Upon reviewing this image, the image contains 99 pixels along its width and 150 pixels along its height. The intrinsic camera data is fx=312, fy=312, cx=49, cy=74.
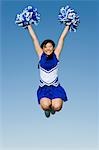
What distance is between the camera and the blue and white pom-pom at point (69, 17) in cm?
228

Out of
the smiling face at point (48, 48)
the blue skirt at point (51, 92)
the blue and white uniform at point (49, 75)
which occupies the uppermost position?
the smiling face at point (48, 48)

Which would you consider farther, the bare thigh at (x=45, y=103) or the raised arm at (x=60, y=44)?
the raised arm at (x=60, y=44)

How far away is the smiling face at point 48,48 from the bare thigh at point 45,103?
0.33 metres

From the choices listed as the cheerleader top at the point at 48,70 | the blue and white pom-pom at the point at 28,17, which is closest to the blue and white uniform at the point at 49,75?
the cheerleader top at the point at 48,70

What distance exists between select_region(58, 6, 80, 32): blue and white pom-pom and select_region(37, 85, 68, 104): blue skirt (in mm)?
458

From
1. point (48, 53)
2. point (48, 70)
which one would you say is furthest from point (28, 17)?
point (48, 70)

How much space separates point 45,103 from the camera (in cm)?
219

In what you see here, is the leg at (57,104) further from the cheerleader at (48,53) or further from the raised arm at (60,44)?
the raised arm at (60,44)

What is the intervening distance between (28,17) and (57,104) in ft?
2.16

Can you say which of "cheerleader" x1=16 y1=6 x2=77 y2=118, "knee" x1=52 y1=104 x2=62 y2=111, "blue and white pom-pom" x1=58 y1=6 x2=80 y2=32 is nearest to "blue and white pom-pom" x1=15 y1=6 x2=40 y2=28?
"cheerleader" x1=16 y1=6 x2=77 y2=118

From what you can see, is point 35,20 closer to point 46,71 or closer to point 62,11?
point 62,11

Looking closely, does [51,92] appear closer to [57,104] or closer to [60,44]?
[57,104]

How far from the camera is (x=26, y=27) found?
7.52 feet

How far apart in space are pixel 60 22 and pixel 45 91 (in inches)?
20.5
